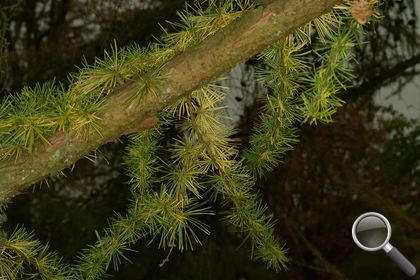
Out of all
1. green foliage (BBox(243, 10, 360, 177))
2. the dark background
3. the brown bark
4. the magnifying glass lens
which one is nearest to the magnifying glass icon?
the magnifying glass lens

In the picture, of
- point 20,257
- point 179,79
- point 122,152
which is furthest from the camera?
point 122,152

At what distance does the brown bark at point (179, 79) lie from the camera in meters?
0.51

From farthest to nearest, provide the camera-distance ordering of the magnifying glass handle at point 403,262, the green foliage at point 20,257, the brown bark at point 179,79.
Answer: the magnifying glass handle at point 403,262 < the green foliage at point 20,257 < the brown bark at point 179,79

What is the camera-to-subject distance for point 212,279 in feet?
5.74

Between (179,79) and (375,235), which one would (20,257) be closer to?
(179,79)

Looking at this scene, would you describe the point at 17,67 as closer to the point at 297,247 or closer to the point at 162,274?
the point at 162,274

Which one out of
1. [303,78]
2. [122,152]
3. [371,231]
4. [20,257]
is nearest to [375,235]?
[371,231]

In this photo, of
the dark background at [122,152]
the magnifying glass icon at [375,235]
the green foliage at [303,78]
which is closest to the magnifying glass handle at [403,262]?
the magnifying glass icon at [375,235]

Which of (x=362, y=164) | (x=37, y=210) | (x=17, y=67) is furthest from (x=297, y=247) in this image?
(x=17, y=67)

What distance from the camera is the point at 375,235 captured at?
2.66 ft

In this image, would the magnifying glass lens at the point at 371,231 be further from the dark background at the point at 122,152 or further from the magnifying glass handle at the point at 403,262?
the dark background at the point at 122,152

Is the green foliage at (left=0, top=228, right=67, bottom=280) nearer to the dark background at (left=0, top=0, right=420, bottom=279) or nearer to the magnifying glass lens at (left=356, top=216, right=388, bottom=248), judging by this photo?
the magnifying glass lens at (left=356, top=216, right=388, bottom=248)

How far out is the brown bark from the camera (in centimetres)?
51

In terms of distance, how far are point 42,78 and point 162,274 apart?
28.0 inches
